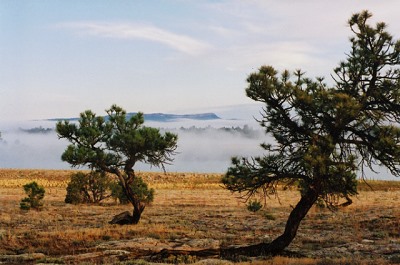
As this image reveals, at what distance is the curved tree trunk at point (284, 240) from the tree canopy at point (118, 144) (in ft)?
37.1

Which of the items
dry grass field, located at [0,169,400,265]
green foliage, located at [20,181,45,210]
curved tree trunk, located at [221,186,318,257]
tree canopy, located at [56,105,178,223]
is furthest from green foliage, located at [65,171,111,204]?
curved tree trunk, located at [221,186,318,257]

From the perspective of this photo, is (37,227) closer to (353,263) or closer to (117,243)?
(117,243)

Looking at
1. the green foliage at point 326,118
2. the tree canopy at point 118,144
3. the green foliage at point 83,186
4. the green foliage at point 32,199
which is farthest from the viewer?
the green foliage at point 83,186

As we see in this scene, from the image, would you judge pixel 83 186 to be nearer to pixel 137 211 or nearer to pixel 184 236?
pixel 137 211

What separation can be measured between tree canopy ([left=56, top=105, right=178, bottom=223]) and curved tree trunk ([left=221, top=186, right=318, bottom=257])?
1129 centimetres

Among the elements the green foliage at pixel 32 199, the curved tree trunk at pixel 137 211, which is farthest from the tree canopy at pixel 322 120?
the green foliage at pixel 32 199

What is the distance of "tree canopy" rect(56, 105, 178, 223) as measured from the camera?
3062 cm

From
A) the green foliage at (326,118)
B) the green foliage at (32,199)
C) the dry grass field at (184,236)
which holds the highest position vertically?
the green foliage at (326,118)

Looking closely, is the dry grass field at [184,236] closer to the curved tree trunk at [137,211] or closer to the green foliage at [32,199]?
the curved tree trunk at [137,211]

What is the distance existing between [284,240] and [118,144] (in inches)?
569

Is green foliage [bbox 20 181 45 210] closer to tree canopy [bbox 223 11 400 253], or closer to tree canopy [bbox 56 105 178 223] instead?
tree canopy [bbox 56 105 178 223]

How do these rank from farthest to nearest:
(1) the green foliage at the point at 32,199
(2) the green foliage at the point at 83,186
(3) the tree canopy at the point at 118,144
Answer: (2) the green foliage at the point at 83,186
(1) the green foliage at the point at 32,199
(3) the tree canopy at the point at 118,144

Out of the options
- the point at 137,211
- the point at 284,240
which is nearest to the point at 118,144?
the point at 137,211

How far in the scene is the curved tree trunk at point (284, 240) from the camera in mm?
20406
